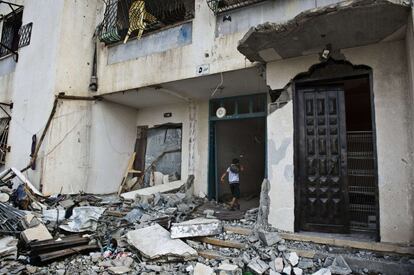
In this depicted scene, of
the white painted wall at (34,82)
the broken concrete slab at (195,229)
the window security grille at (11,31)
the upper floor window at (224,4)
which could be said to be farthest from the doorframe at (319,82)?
the window security grille at (11,31)

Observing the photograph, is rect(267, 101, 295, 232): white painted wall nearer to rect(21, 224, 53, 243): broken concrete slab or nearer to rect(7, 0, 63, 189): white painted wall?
rect(21, 224, 53, 243): broken concrete slab

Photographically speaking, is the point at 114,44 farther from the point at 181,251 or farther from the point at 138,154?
the point at 181,251

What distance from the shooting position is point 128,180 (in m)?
9.47

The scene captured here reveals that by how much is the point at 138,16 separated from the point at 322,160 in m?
6.24

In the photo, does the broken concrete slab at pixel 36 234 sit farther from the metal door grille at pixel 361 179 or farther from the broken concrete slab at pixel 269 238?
the metal door grille at pixel 361 179

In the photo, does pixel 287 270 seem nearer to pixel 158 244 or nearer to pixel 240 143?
pixel 158 244

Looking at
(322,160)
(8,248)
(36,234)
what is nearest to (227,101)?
(322,160)

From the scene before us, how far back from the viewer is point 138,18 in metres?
8.06

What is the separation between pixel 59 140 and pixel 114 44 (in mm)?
3193

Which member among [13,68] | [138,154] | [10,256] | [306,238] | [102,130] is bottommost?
[10,256]

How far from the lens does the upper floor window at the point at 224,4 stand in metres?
6.29

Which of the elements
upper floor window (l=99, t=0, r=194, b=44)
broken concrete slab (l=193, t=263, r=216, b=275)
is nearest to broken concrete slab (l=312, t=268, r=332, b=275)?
broken concrete slab (l=193, t=263, r=216, b=275)

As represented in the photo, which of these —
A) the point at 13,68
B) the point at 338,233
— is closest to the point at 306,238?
the point at 338,233

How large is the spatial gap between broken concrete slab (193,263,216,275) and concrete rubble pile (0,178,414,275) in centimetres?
1
